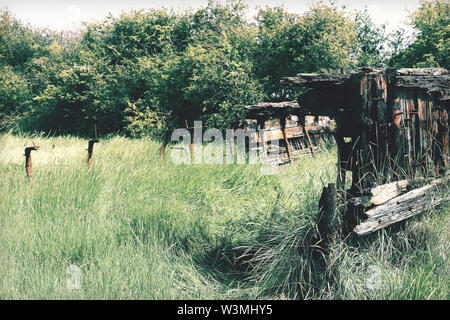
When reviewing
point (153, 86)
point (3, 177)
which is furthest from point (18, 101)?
point (3, 177)

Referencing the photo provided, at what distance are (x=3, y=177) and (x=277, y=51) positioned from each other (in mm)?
13769

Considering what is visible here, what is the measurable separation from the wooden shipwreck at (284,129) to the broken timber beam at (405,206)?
5407 mm

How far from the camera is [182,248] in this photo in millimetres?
4859

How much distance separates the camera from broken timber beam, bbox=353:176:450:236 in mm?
3492

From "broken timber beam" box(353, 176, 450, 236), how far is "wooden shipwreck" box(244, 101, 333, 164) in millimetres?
5407

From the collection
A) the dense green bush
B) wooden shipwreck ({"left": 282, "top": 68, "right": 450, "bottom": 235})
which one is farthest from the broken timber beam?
the dense green bush

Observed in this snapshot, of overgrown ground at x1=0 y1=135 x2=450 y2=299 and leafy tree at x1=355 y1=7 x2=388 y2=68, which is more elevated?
leafy tree at x1=355 y1=7 x2=388 y2=68

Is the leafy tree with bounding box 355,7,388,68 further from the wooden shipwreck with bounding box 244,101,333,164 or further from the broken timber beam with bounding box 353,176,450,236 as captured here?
the broken timber beam with bounding box 353,176,450,236

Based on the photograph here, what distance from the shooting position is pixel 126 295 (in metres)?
3.41

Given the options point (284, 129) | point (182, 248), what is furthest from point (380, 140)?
point (284, 129)

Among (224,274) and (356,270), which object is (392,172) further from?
(224,274)

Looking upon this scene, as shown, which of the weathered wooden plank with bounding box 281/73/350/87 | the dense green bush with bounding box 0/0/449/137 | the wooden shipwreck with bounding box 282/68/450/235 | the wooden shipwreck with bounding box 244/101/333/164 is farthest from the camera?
the dense green bush with bounding box 0/0/449/137

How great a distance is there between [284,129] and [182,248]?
7.34 metres

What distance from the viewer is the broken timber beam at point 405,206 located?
349 cm
